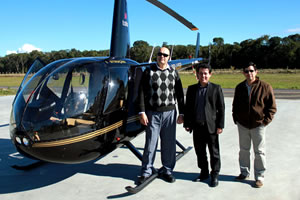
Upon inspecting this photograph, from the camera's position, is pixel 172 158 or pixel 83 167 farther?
pixel 83 167

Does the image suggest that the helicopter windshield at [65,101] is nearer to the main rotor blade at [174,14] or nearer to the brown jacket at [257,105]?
the brown jacket at [257,105]

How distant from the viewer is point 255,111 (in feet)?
10.4

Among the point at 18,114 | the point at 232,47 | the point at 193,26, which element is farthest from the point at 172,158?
the point at 232,47

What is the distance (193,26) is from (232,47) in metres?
80.0

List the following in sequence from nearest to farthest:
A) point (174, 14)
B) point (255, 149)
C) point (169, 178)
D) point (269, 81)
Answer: point (255, 149) → point (169, 178) → point (174, 14) → point (269, 81)

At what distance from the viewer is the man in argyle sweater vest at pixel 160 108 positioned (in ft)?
10.7

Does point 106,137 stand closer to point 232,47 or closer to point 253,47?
point 253,47

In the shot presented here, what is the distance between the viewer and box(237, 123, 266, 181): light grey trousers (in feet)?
10.6

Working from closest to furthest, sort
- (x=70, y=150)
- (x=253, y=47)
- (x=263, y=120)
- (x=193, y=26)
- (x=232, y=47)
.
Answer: (x=70, y=150) → (x=263, y=120) → (x=193, y=26) → (x=253, y=47) → (x=232, y=47)

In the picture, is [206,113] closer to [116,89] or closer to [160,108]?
[160,108]

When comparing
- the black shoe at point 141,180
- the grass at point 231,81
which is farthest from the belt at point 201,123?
the grass at point 231,81

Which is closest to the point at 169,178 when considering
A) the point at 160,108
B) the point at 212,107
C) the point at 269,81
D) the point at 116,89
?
the point at 160,108

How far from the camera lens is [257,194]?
3.05 metres

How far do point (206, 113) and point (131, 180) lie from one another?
147cm
